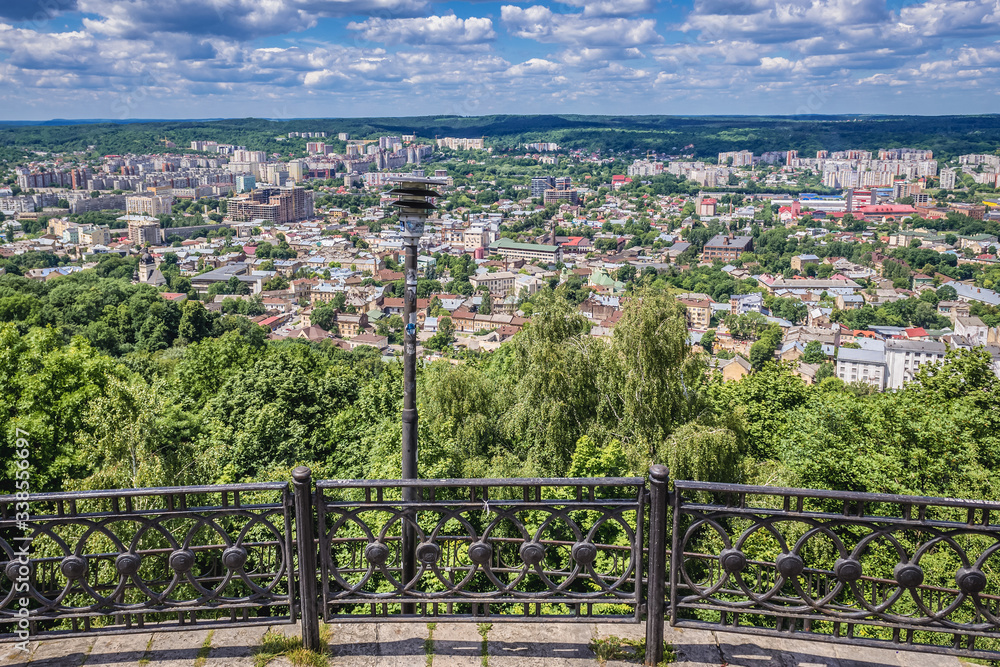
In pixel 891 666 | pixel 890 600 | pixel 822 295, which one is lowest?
pixel 822 295

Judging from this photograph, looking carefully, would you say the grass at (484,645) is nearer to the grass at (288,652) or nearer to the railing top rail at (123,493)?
the grass at (288,652)

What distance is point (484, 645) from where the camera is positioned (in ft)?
11.0

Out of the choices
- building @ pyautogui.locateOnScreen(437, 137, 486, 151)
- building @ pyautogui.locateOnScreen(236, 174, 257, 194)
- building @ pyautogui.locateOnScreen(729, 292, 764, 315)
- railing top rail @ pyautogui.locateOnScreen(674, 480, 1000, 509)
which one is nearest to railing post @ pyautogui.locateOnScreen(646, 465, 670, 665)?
railing top rail @ pyautogui.locateOnScreen(674, 480, 1000, 509)

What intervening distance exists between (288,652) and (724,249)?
11260cm

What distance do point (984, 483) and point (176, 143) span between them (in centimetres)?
Result: 21769

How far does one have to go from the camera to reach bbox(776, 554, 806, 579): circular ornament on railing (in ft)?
10.2

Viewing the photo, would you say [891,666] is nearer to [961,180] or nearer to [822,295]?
[822,295]

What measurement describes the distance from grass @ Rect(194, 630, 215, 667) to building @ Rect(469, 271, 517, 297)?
83735 millimetres


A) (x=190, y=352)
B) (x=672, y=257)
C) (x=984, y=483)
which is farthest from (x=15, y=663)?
(x=672, y=257)

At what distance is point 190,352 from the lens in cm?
1889

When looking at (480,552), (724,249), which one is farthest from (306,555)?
(724,249)

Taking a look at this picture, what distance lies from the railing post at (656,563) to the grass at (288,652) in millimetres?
1489

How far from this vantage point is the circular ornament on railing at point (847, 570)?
3.06 meters

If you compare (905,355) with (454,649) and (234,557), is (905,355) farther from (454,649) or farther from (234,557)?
(234,557)
